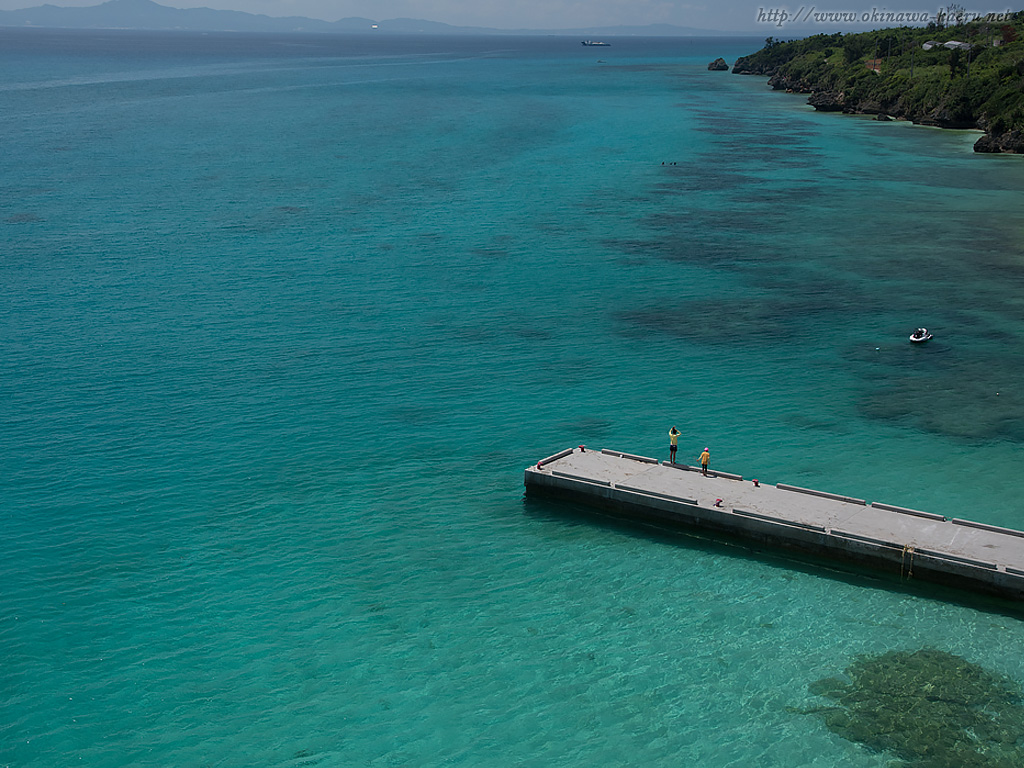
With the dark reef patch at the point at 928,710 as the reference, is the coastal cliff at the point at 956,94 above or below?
above

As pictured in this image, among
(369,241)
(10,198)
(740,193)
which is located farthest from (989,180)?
(10,198)

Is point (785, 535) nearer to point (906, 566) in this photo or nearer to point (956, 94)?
point (906, 566)

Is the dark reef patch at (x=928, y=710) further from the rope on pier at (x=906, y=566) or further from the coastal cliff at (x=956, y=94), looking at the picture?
the coastal cliff at (x=956, y=94)

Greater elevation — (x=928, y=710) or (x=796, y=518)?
(x=796, y=518)

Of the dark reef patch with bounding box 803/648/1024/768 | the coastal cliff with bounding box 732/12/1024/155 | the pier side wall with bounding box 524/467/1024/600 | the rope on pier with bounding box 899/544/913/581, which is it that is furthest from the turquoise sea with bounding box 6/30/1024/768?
the coastal cliff with bounding box 732/12/1024/155

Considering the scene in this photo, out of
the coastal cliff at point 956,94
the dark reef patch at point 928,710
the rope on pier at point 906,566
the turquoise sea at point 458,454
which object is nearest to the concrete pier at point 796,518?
the rope on pier at point 906,566

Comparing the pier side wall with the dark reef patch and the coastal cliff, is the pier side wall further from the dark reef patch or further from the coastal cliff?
the coastal cliff

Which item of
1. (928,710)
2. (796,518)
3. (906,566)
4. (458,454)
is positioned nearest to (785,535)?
(796,518)
